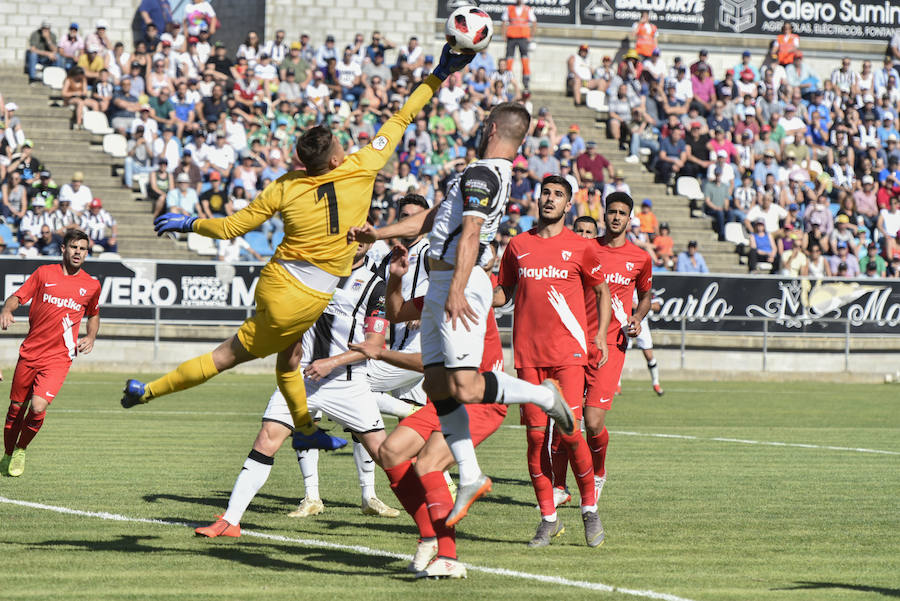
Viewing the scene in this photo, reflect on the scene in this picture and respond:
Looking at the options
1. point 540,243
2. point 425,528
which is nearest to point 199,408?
point 540,243

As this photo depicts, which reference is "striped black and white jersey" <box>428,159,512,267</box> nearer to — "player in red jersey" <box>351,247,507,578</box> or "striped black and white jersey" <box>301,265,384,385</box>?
"player in red jersey" <box>351,247,507,578</box>

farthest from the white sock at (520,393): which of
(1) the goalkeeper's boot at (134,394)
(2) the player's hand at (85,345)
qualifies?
(2) the player's hand at (85,345)

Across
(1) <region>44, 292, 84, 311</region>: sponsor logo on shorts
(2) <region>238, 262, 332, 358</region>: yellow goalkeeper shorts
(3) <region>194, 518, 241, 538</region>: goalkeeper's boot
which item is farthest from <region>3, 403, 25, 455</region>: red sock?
(2) <region>238, 262, 332, 358</region>: yellow goalkeeper shorts

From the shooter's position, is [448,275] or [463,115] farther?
[463,115]

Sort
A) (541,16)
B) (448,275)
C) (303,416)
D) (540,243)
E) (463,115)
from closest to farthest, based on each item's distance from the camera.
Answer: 1. (448,275)
2. (303,416)
3. (540,243)
4. (463,115)
5. (541,16)

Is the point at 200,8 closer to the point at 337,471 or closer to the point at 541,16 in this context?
the point at 541,16

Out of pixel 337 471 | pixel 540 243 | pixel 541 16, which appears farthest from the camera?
pixel 541 16

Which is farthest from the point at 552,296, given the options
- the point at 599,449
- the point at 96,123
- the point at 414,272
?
the point at 96,123

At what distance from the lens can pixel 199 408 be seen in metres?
20.1

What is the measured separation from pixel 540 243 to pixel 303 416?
230 centimetres

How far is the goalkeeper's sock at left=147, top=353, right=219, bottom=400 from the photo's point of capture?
833 centimetres

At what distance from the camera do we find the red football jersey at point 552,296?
9.59m

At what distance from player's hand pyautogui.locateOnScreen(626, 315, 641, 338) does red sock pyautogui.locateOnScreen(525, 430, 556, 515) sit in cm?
163

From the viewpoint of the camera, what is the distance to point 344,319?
10188 millimetres
